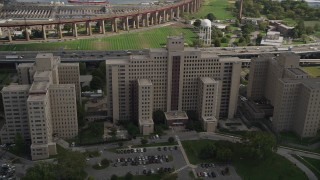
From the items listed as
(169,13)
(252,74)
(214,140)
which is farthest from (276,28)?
(214,140)

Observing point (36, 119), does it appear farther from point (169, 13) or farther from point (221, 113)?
point (169, 13)

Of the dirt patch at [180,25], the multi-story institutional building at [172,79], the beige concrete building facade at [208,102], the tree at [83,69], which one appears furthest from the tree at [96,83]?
the dirt patch at [180,25]

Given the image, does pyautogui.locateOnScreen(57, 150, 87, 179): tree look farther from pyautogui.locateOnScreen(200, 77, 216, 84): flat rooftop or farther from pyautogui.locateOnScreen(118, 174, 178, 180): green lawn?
pyautogui.locateOnScreen(200, 77, 216, 84): flat rooftop

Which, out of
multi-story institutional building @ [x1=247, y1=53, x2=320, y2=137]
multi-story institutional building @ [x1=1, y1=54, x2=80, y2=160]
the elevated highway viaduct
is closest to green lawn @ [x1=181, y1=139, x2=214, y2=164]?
multi-story institutional building @ [x1=247, y1=53, x2=320, y2=137]

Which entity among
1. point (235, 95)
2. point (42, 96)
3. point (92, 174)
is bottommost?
point (92, 174)

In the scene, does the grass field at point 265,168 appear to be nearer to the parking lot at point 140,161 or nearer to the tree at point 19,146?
the parking lot at point 140,161

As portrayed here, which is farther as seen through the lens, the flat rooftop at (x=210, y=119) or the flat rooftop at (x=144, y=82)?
the flat rooftop at (x=210, y=119)
